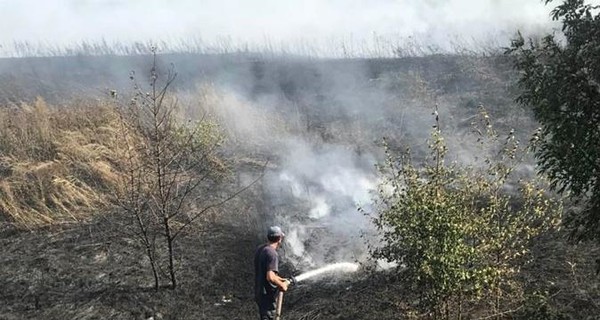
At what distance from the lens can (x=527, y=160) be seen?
41.6ft

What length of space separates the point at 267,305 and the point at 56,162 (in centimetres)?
728

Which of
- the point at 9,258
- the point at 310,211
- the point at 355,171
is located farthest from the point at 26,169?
the point at 355,171

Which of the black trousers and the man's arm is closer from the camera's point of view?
the man's arm

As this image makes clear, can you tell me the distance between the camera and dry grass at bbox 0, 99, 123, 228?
10.1 meters

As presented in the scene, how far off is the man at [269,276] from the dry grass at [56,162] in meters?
5.36

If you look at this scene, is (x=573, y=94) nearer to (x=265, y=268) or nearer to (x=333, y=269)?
(x=265, y=268)

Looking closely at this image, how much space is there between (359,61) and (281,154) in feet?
28.0

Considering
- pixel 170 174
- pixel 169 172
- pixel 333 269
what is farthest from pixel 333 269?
pixel 170 174

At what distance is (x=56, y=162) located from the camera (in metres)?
11.2

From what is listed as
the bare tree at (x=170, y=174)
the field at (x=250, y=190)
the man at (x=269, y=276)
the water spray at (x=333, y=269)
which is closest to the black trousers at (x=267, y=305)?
the man at (x=269, y=276)

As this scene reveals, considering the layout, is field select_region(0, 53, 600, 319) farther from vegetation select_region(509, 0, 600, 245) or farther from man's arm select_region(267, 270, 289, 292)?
vegetation select_region(509, 0, 600, 245)

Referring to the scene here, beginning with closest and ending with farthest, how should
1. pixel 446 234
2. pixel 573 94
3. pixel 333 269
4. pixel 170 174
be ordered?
pixel 573 94
pixel 446 234
pixel 333 269
pixel 170 174

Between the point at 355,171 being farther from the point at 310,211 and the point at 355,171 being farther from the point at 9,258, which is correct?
the point at 9,258


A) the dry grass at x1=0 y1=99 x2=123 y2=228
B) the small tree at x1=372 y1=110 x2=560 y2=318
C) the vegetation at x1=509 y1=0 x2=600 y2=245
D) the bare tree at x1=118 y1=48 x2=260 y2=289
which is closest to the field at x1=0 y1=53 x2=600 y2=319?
the dry grass at x1=0 y1=99 x2=123 y2=228
